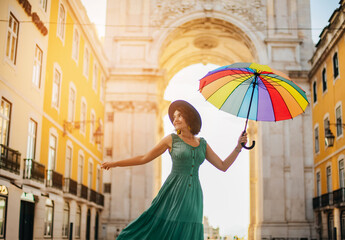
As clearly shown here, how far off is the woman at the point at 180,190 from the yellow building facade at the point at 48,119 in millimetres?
11503

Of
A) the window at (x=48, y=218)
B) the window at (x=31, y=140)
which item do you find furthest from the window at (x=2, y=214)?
the window at (x=48, y=218)

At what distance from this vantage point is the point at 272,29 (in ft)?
115

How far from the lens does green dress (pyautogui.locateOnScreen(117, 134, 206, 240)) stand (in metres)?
4.83

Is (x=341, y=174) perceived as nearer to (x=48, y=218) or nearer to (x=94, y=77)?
(x=48, y=218)

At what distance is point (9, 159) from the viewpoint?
16.3 metres

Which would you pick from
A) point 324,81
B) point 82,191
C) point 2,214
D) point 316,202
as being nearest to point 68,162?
point 82,191

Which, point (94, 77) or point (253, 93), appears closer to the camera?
point (253, 93)

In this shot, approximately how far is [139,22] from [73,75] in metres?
11.2

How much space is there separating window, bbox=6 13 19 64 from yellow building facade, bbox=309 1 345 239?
1461 cm

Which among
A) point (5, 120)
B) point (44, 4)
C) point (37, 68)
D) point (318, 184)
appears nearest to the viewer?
point (5, 120)

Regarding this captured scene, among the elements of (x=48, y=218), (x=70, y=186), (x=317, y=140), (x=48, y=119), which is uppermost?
(x=317, y=140)

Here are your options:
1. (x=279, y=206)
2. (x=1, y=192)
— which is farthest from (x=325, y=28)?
(x=1, y=192)

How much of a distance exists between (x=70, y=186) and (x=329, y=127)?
13095 millimetres

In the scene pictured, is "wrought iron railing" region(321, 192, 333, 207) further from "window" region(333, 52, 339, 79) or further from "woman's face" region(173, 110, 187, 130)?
"woman's face" region(173, 110, 187, 130)
